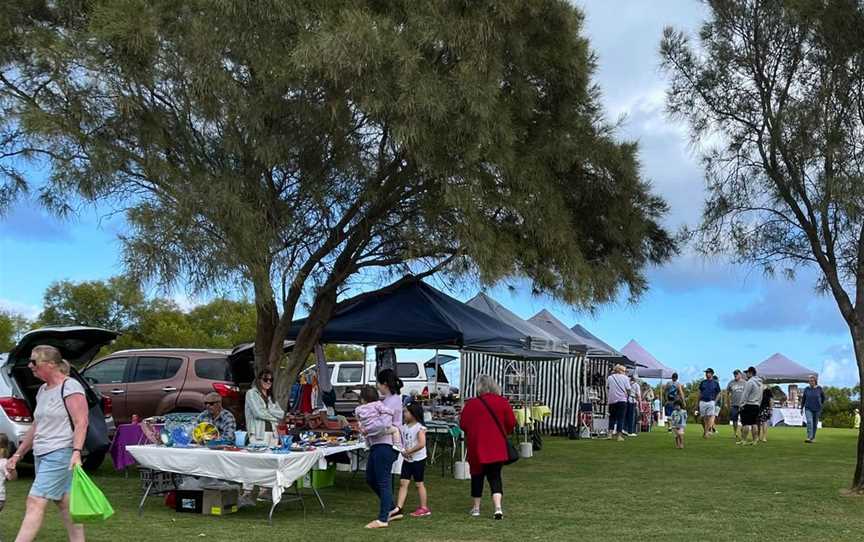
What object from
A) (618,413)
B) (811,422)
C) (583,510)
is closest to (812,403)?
(811,422)

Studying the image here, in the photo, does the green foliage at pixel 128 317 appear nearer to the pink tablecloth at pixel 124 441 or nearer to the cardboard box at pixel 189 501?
the pink tablecloth at pixel 124 441

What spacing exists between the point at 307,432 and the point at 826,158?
7666mm

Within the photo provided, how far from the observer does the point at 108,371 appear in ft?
50.0

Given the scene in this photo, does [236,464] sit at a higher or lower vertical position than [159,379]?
lower

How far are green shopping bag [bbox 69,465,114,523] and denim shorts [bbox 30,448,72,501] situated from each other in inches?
6.7

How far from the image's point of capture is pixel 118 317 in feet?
167

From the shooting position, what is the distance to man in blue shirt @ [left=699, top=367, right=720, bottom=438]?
2199 cm

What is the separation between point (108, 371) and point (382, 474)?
24.8 feet

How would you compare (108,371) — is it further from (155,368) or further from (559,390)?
(559,390)

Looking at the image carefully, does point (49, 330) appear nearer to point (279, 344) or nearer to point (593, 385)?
point (279, 344)

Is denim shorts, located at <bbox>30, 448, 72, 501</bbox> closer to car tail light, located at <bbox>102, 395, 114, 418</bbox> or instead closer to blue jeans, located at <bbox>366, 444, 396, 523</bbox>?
blue jeans, located at <bbox>366, 444, 396, 523</bbox>

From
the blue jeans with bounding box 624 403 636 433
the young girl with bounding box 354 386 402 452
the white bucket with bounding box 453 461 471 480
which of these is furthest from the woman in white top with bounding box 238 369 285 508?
the blue jeans with bounding box 624 403 636 433

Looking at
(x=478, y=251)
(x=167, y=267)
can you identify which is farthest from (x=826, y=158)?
(x=167, y=267)

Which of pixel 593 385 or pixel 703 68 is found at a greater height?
pixel 703 68
